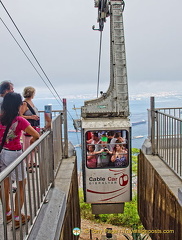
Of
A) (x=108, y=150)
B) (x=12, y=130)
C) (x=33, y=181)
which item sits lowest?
(x=108, y=150)

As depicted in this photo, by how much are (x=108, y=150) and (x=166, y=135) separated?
1.30 metres

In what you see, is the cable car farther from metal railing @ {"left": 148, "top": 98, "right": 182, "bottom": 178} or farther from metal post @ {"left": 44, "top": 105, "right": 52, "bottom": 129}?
metal post @ {"left": 44, "top": 105, "right": 52, "bottom": 129}

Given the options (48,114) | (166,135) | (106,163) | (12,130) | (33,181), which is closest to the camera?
(33,181)

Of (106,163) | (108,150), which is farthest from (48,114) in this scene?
(106,163)

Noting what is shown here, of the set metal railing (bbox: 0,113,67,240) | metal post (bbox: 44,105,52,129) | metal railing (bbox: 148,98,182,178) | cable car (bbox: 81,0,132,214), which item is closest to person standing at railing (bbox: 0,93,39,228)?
metal railing (bbox: 0,113,67,240)

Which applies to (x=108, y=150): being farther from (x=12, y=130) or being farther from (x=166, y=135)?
(x=12, y=130)

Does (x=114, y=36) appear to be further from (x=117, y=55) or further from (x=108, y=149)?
(x=108, y=149)

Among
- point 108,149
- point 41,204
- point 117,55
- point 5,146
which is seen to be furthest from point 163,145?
point 117,55

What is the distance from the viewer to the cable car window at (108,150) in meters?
5.60

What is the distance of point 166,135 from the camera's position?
5.27m

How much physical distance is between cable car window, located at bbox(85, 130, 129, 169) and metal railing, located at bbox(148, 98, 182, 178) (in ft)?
2.37

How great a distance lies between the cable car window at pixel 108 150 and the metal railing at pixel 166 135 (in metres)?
0.72

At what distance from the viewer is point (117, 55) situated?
9516 mm

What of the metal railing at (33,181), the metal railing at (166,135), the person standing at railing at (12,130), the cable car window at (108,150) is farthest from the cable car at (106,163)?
the person standing at railing at (12,130)
